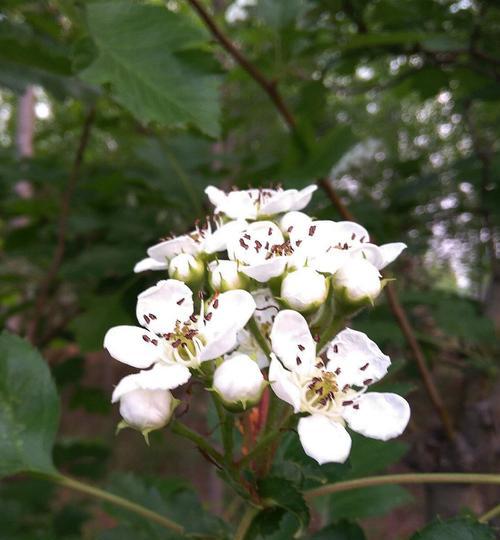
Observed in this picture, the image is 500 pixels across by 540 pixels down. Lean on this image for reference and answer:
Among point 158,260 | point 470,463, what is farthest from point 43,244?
point 470,463

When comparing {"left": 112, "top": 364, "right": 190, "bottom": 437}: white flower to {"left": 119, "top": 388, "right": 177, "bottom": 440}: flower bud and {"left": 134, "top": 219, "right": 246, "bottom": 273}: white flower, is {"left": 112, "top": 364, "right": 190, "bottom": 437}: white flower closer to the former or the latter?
{"left": 119, "top": 388, "right": 177, "bottom": 440}: flower bud

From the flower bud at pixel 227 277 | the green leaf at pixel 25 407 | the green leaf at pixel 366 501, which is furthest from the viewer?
the green leaf at pixel 366 501

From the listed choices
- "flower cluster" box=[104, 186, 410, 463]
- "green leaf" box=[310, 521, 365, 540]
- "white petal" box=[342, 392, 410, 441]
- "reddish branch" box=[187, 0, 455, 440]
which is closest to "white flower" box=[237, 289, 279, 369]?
"flower cluster" box=[104, 186, 410, 463]

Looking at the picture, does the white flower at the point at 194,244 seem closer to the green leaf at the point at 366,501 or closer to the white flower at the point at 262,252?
the white flower at the point at 262,252

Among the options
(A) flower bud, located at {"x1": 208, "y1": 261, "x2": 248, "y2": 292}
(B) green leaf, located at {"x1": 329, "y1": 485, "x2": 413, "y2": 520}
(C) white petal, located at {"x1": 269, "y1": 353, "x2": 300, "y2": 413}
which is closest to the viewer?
(C) white petal, located at {"x1": 269, "y1": 353, "x2": 300, "y2": 413}

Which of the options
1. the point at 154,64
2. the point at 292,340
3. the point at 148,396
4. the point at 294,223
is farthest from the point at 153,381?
the point at 154,64

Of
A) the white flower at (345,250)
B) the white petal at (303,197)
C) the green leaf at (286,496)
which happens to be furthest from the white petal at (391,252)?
the green leaf at (286,496)
